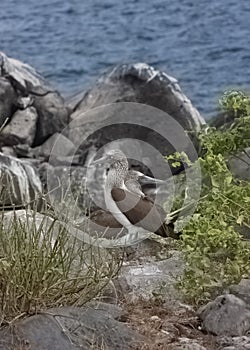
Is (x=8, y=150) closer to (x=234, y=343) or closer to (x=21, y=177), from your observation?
(x=21, y=177)

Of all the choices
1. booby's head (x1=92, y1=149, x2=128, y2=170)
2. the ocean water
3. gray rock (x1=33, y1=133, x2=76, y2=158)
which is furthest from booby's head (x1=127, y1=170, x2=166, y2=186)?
the ocean water

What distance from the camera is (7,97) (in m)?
7.42

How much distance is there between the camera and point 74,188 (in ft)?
21.0

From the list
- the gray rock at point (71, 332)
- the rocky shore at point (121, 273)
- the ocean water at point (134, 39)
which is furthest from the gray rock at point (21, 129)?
the gray rock at point (71, 332)

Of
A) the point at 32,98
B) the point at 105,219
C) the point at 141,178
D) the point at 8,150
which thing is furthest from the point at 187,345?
the point at 32,98

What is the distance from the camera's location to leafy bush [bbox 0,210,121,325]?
8.61 ft

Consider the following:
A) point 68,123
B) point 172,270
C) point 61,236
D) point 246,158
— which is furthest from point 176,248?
point 68,123

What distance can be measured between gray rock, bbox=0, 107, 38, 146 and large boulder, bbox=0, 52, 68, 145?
4 centimetres

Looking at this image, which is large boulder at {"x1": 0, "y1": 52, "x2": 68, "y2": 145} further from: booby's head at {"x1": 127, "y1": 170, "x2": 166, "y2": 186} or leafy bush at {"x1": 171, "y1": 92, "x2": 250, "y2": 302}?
leafy bush at {"x1": 171, "y1": 92, "x2": 250, "y2": 302}

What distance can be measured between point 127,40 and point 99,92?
4.06m

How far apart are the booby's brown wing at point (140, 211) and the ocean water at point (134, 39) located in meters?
5.24

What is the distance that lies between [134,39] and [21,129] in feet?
15.4

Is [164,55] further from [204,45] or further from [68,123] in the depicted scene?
[68,123]

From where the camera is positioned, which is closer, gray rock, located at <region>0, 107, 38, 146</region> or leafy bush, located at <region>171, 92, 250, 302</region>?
leafy bush, located at <region>171, 92, 250, 302</region>
